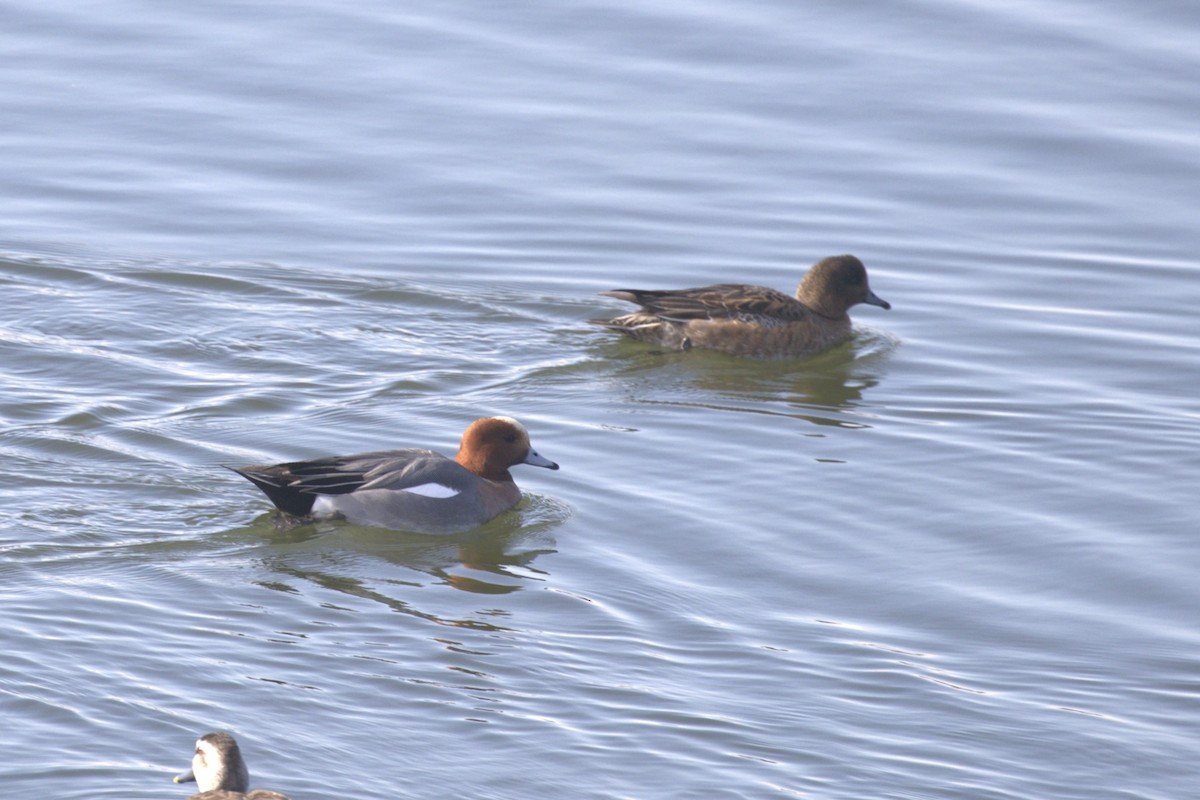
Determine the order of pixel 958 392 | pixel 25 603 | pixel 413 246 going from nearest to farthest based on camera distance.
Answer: pixel 25 603 → pixel 958 392 → pixel 413 246

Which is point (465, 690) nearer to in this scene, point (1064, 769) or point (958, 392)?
point (1064, 769)

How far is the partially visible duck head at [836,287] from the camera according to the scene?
15.1 meters

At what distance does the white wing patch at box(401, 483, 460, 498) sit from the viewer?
446 inches

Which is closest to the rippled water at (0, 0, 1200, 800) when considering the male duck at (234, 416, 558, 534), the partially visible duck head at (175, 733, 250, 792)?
the male duck at (234, 416, 558, 534)

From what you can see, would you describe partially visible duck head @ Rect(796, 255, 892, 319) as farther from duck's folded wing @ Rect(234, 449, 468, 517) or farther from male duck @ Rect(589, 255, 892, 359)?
duck's folded wing @ Rect(234, 449, 468, 517)

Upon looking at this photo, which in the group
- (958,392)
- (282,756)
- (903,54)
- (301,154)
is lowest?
(282,756)

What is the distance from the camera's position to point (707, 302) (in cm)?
1458

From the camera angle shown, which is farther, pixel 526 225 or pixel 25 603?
pixel 526 225

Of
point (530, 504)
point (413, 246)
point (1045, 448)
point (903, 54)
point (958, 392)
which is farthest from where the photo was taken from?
point (903, 54)

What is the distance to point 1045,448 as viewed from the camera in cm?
1266

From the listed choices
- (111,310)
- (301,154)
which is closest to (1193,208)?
(301,154)

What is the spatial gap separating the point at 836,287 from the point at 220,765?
889cm

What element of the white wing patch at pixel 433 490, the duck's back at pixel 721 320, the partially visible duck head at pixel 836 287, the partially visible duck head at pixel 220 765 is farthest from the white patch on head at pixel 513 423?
the partially visible duck head at pixel 220 765

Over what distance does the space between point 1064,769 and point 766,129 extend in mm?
11121
